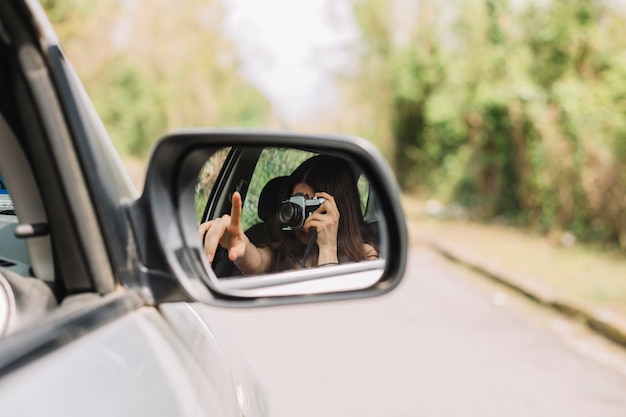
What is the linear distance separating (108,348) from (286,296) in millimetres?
363

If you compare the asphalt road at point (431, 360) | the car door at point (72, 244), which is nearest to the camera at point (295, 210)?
the car door at point (72, 244)

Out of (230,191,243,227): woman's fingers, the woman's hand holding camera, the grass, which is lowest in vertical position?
the grass

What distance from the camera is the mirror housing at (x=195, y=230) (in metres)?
1.41

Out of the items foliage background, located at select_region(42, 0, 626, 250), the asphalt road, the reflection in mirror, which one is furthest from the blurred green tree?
the reflection in mirror

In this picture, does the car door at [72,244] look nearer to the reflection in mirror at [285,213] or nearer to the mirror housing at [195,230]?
the mirror housing at [195,230]

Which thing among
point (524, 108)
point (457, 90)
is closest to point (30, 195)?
point (524, 108)

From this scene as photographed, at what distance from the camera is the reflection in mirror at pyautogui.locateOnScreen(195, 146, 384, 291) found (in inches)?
60.9

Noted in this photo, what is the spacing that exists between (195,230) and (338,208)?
0.31 metres

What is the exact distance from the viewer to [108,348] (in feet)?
4.30

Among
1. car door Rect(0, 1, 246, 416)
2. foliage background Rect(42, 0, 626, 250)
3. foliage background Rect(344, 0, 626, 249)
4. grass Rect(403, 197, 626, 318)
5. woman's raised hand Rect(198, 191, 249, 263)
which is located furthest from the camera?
foliage background Rect(42, 0, 626, 250)

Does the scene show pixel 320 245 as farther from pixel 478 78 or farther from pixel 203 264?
pixel 478 78

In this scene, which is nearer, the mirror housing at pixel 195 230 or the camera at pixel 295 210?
the mirror housing at pixel 195 230

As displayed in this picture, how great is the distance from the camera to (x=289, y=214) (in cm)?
155

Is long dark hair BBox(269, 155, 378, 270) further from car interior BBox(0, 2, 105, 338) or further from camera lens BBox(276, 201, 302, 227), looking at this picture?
car interior BBox(0, 2, 105, 338)
